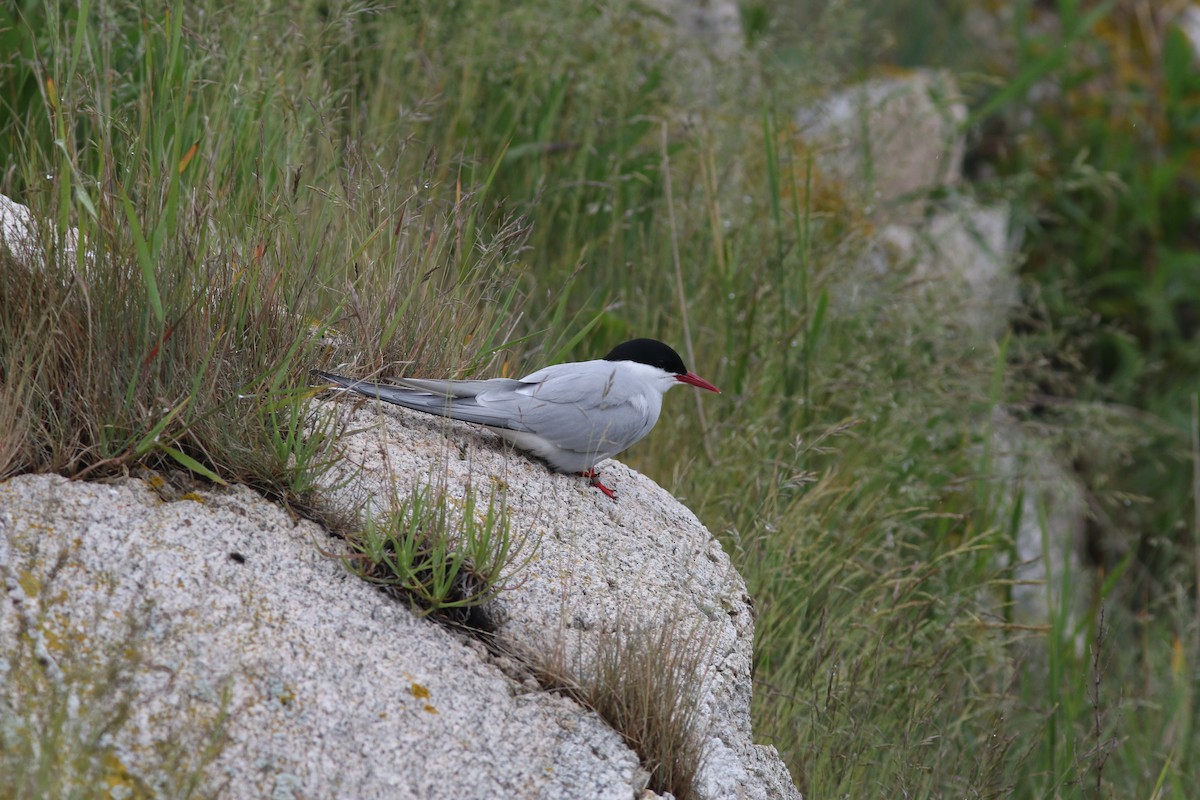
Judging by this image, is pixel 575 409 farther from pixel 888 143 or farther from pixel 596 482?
pixel 888 143

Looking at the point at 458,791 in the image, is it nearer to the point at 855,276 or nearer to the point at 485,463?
the point at 485,463

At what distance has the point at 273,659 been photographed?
2.00m

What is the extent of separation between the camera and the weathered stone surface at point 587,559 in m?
2.32

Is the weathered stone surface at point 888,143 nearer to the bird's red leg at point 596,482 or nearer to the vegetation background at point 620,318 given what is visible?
the vegetation background at point 620,318

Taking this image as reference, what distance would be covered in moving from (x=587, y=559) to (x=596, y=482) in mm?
327

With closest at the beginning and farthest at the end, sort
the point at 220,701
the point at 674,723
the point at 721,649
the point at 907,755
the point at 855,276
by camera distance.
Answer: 1. the point at 220,701
2. the point at 674,723
3. the point at 721,649
4. the point at 907,755
5. the point at 855,276

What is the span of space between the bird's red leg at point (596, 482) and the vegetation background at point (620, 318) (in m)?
0.37

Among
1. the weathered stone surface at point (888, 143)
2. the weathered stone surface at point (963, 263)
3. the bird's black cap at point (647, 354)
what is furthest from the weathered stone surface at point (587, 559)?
the weathered stone surface at point (888, 143)

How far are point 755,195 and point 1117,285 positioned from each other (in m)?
3.39

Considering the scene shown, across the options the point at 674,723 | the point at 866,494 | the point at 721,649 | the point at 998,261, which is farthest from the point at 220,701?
the point at 998,261

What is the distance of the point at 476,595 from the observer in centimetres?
228

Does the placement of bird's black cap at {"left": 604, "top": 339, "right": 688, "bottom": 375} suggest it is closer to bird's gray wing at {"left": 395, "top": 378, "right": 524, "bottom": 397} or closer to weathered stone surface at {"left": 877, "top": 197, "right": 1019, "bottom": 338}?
bird's gray wing at {"left": 395, "top": 378, "right": 524, "bottom": 397}

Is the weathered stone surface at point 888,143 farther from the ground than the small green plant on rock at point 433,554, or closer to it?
farther from the ground

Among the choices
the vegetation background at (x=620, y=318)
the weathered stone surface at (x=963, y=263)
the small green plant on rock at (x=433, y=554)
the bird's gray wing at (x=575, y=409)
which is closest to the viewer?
the small green plant on rock at (x=433, y=554)
